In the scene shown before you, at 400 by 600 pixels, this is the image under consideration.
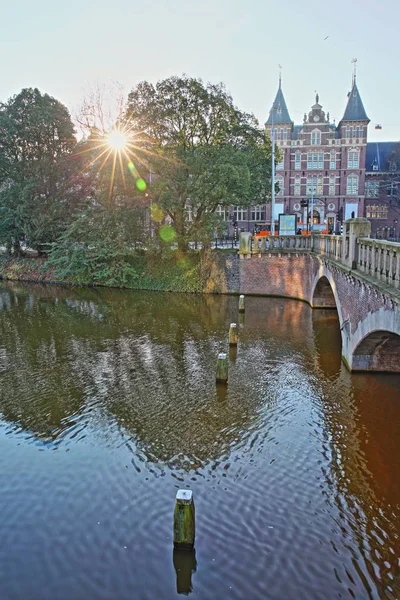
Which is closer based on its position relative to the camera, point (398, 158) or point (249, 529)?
point (249, 529)

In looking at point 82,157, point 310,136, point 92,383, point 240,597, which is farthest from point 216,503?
point 310,136

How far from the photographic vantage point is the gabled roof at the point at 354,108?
6033 centimetres

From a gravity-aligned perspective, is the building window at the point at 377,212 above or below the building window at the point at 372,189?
below

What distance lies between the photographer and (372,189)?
65250 millimetres

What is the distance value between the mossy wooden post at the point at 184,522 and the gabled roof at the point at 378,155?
6673 cm

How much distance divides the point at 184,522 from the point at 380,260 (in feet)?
27.1

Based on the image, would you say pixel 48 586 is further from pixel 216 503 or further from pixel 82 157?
pixel 82 157

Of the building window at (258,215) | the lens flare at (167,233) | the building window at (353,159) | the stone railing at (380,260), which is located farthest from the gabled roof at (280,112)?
the stone railing at (380,260)

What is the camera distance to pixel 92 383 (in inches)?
601

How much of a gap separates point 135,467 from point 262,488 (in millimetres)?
2792

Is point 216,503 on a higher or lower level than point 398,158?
lower

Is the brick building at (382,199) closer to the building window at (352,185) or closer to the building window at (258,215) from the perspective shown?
the building window at (352,185)

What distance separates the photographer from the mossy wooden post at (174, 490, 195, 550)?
7316 mm

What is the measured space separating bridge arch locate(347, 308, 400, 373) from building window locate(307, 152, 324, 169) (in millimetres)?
52065
